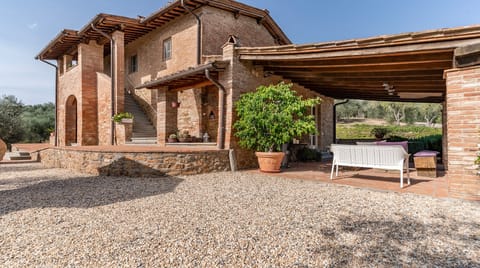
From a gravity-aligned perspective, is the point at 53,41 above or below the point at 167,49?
above

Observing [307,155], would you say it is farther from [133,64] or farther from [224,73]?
[133,64]

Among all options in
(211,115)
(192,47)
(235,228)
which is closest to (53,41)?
(192,47)

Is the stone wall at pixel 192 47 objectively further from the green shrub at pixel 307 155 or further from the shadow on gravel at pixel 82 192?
the shadow on gravel at pixel 82 192

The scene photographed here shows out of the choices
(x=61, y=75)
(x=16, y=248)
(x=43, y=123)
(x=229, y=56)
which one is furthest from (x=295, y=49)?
(x=43, y=123)

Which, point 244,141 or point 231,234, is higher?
point 244,141

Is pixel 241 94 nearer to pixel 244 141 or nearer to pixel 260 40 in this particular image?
pixel 244 141

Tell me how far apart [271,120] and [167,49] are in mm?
6962

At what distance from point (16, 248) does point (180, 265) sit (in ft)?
5.62

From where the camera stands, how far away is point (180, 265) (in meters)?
2.16

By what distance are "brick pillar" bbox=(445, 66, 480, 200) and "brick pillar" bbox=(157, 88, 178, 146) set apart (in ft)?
25.2

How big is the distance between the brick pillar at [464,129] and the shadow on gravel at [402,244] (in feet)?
4.25

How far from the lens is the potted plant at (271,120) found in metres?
6.73

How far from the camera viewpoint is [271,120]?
271 inches

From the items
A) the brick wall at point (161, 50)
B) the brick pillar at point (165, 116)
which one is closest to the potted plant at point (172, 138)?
the brick pillar at point (165, 116)
